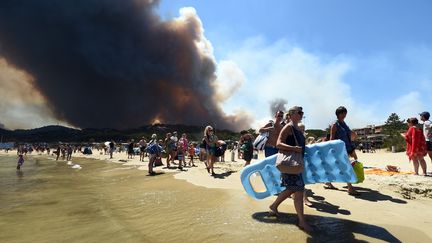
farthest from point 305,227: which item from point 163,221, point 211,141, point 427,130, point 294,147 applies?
point 427,130

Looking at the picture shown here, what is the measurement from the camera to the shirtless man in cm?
674

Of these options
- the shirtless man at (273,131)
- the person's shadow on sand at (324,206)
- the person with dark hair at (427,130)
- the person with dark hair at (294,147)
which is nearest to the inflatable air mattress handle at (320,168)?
the person's shadow on sand at (324,206)

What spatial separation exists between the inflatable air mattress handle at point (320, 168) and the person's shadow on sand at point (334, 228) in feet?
2.08

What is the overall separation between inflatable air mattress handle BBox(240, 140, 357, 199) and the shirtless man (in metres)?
1.03

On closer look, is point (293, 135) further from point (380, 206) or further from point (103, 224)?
point (103, 224)

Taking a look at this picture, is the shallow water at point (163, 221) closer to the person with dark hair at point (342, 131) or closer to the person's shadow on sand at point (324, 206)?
the person's shadow on sand at point (324, 206)

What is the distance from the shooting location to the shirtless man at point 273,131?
674 centimetres

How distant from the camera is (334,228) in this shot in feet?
15.2

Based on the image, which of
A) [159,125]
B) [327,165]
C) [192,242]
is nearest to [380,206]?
[327,165]

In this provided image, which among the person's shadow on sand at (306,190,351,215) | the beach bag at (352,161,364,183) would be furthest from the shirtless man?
the beach bag at (352,161,364,183)

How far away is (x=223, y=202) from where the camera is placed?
667cm

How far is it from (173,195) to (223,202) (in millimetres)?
1786

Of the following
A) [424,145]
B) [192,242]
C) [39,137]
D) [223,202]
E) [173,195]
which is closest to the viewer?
[192,242]

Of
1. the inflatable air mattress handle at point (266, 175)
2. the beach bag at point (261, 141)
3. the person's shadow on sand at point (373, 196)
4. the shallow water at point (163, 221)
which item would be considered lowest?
the shallow water at point (163, 221)
